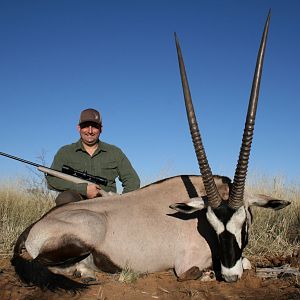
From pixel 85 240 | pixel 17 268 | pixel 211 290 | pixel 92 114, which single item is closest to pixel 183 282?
pixel 211 290

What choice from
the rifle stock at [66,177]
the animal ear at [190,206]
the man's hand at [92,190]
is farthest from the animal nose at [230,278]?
the man's hand at [92,190]

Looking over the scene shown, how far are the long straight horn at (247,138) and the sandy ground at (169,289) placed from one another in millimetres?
745

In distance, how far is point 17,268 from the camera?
404 centimetres

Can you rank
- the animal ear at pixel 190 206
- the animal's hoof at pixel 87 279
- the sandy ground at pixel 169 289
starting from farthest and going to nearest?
the animal ear at pixel 190 206, the animal's hoof at pixel 87 279, the sandy ground at pixel 169 289

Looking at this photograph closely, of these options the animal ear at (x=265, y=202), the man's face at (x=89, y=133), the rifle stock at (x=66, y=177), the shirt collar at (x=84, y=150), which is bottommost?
the animal ear at (x=265, y=202)

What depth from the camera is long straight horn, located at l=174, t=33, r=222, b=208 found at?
4.16 m

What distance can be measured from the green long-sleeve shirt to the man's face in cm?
11

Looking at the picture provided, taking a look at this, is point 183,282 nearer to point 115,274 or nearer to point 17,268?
point 115,274

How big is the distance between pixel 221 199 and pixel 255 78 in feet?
4.00

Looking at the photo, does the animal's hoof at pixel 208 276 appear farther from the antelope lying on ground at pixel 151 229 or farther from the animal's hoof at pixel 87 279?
the animal's hoof at pixel 87 279

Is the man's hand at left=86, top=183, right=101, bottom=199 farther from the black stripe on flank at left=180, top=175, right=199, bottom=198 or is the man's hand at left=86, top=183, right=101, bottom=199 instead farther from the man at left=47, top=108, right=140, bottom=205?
the black stripe on flank at left=180, top=175, right=199, bottom=198

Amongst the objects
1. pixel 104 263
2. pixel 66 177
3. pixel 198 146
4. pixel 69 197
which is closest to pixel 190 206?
pixel 198 146

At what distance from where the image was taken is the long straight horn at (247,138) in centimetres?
388

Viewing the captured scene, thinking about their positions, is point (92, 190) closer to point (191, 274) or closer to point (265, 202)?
point (191, 274)
